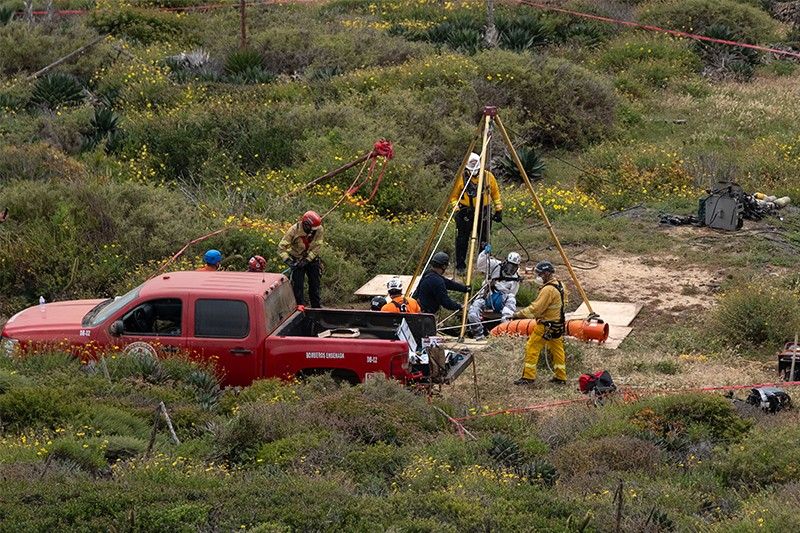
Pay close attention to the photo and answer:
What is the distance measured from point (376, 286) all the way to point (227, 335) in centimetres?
514

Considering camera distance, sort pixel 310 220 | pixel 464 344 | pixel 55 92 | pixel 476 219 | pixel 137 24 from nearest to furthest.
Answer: pixel 464 344 → pixel 476 219 → pixel 310 220 → pixel 55 92 → pixel 137 24

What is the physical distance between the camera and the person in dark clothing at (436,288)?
1633 cm

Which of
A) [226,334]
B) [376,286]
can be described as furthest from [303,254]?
[226,334]

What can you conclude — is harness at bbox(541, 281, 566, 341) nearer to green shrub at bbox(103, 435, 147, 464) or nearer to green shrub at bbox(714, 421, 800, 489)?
green shrub at bbox(714, 421, 800, 489)

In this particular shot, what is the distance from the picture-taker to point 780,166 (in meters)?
24.2

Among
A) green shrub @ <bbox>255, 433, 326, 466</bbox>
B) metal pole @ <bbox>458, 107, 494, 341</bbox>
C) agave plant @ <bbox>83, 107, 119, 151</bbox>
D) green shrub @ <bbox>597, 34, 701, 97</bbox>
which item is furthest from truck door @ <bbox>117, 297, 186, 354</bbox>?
green shrub @ <bbox>597, 34, 701, 97</bbox>

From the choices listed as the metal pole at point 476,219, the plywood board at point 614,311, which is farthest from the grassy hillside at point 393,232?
the metal pole at point 476,219

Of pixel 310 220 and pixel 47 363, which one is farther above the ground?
pixel 310 220

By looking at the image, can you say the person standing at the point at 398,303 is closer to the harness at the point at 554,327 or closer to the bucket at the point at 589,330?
the harness at the point at 554,327

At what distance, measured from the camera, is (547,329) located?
14.8 meters

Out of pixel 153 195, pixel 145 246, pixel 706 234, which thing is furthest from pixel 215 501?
pixel 706 234

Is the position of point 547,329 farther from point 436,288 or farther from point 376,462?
point 376,462

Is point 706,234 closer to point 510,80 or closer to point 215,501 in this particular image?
point 510,80

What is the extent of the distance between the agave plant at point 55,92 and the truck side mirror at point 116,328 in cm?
1496
